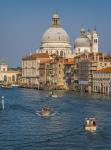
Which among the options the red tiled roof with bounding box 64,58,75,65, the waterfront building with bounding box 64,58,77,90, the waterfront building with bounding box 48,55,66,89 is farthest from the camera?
the waterfront building with bounding box 48,55,66,89

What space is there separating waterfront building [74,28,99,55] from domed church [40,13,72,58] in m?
3.52

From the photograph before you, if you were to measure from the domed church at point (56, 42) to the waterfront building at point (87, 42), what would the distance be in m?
3.52

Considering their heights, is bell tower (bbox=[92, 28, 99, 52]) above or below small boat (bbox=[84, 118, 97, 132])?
above

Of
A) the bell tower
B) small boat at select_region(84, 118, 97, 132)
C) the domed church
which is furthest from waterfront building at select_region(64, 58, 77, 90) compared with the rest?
small boat at select_region(84, 118, 97, 132)

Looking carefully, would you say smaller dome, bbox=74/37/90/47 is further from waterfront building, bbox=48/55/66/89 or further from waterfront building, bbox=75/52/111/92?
waterfront building, bbox=75/52/111/92

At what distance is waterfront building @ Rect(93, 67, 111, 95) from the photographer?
69438mm

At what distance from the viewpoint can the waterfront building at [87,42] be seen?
106500 mm

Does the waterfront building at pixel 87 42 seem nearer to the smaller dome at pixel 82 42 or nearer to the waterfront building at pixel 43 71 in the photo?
the smaller dome at pixel 82 42

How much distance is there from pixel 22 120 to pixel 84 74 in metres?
44.8

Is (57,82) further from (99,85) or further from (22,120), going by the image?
(22,120)

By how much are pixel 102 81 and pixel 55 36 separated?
4106 cm

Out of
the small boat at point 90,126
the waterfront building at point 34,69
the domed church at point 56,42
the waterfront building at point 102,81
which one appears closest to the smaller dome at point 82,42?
the domed church at point 56,42

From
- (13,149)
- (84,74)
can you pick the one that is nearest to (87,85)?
(84,74)

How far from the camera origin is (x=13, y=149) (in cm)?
2669
